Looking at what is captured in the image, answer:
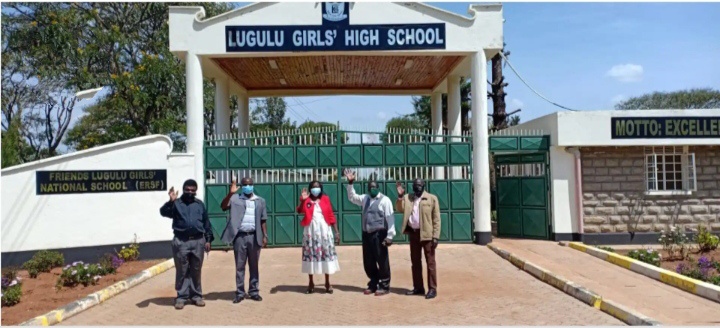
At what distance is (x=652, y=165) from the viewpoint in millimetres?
14734

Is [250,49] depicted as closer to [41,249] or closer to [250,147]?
[250,147]

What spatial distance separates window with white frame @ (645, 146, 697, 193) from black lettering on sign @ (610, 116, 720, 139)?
1.25ft

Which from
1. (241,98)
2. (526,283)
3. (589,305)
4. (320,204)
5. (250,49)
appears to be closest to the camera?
(589,305)

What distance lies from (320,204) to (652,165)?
30.7 feet

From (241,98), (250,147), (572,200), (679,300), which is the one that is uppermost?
(241,98)

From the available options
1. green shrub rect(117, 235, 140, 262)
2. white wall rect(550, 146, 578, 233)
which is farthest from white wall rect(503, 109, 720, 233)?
green shrub rect(117, 235, 140, 262)

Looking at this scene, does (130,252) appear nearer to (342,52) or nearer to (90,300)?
(90,300)

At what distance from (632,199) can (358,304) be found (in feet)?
29.2

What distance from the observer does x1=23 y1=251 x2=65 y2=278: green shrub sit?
11.3 metres

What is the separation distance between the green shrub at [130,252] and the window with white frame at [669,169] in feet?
37.3

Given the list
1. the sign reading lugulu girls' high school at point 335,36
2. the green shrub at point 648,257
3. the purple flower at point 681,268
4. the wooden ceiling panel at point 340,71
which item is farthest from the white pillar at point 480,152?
the purple flower at point 681,268

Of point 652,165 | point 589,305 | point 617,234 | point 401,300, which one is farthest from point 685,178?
point 401,300

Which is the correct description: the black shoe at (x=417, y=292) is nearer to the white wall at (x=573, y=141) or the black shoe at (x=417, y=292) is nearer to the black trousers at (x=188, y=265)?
the black trousers at (x=188, y=265)

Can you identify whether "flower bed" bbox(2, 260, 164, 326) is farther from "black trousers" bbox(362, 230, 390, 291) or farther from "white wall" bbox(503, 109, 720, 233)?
"white wall" bbox(503, 109, 720, 233)
